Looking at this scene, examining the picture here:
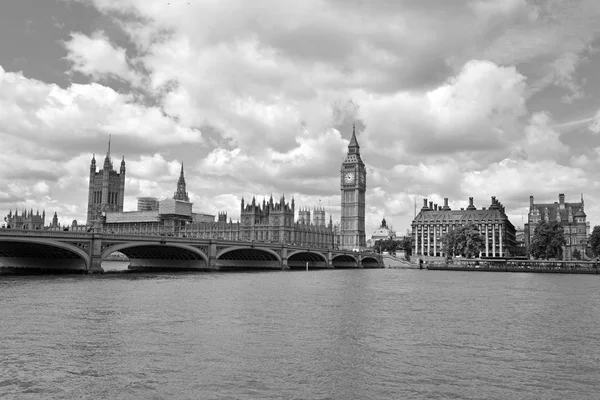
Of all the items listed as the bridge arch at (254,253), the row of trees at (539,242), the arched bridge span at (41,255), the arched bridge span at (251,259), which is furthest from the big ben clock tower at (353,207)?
the arched bridge span at (41,255)

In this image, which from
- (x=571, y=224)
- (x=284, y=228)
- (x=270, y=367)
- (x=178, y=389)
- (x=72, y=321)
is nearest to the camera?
(x=178, y=389)

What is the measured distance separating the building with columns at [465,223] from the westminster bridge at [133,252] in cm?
6240

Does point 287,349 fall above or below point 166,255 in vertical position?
below

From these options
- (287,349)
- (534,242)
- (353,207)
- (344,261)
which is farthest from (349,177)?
(287,349)

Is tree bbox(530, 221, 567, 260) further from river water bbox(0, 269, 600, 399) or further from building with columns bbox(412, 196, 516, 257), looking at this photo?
river water bbox(0, 269, 600, 399)

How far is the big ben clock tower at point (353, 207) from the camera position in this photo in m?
190

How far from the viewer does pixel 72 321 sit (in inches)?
1034

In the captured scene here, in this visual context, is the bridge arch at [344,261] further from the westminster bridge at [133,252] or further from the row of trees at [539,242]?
the row of trees at [539,242]

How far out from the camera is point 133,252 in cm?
8075

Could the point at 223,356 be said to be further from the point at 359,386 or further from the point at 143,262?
the point at 143,262

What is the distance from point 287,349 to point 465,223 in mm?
147287

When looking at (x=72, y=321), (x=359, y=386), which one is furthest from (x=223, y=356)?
(x=72, y=321)

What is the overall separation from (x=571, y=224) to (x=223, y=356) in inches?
5569

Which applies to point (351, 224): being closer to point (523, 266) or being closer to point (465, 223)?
point (465, 223)
